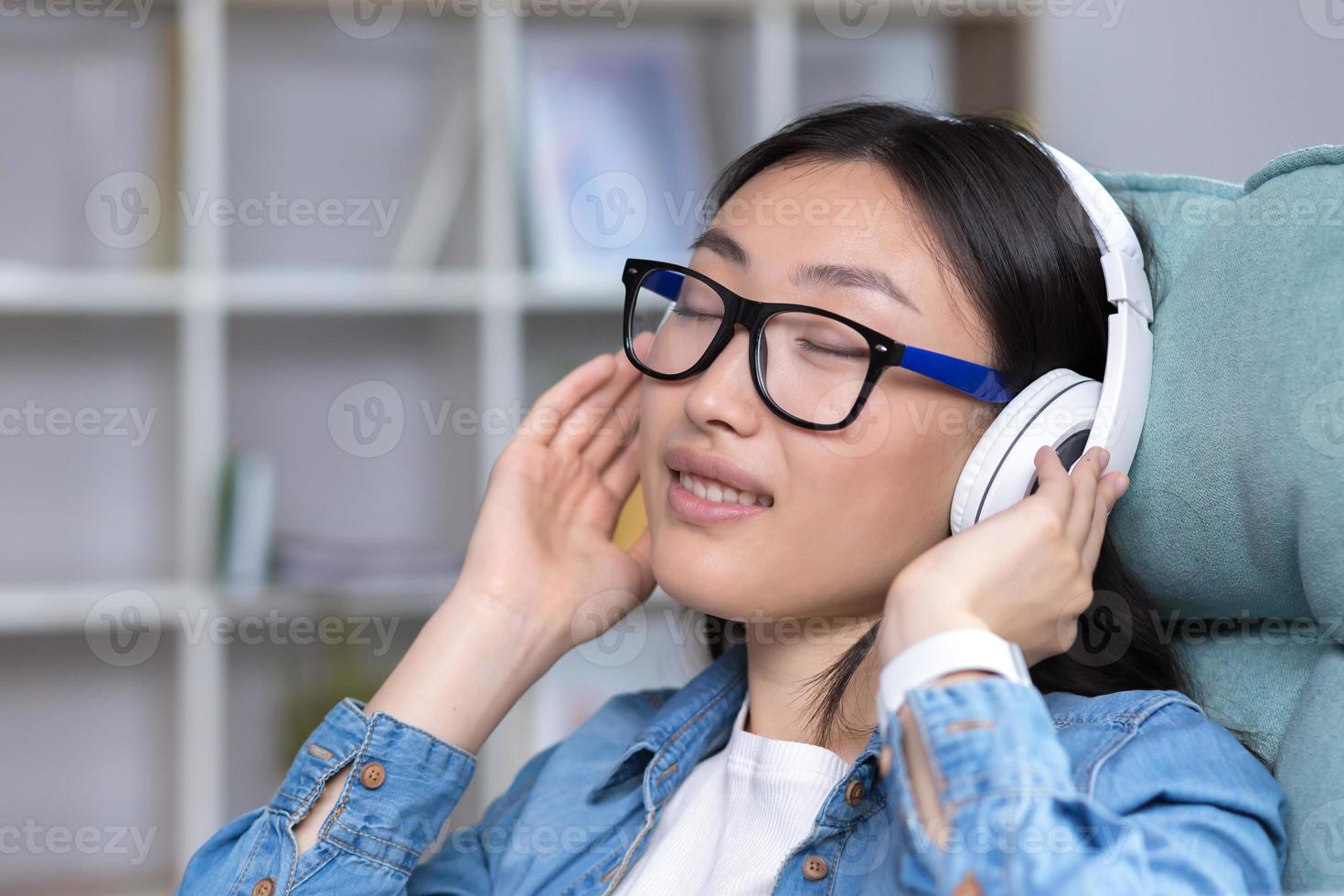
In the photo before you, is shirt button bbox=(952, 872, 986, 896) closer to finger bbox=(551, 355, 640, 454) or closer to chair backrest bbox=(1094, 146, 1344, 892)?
chair backrest bbox=(1094, 146, 1344, 892)

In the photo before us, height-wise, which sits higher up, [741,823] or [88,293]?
[88,293]

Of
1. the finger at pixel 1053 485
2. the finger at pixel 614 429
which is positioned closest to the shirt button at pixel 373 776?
the finger at pixel 614 429

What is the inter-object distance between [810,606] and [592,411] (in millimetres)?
457

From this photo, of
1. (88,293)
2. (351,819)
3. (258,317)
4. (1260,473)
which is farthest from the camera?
(258,317)

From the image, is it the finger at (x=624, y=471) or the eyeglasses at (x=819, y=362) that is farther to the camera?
the finger at (x=624, y=471)

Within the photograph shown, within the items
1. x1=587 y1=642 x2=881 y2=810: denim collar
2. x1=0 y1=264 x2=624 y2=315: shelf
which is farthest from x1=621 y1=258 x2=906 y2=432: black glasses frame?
x1=0 y1=264 x2=624 y2=315: shelf

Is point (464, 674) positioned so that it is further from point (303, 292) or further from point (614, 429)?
point (303, 292)

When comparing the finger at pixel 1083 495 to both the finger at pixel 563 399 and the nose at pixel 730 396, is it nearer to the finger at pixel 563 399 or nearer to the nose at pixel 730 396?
the nose at pixel 730 396

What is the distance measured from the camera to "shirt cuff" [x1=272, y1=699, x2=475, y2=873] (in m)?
1.14

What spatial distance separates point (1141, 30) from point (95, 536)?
2.49 m

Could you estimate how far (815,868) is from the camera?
99 centimetres

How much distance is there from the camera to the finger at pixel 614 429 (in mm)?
1433

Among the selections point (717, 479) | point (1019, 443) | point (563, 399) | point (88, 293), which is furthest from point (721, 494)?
point (88, 293)

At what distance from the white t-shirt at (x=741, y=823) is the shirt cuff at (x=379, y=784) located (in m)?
0.20
